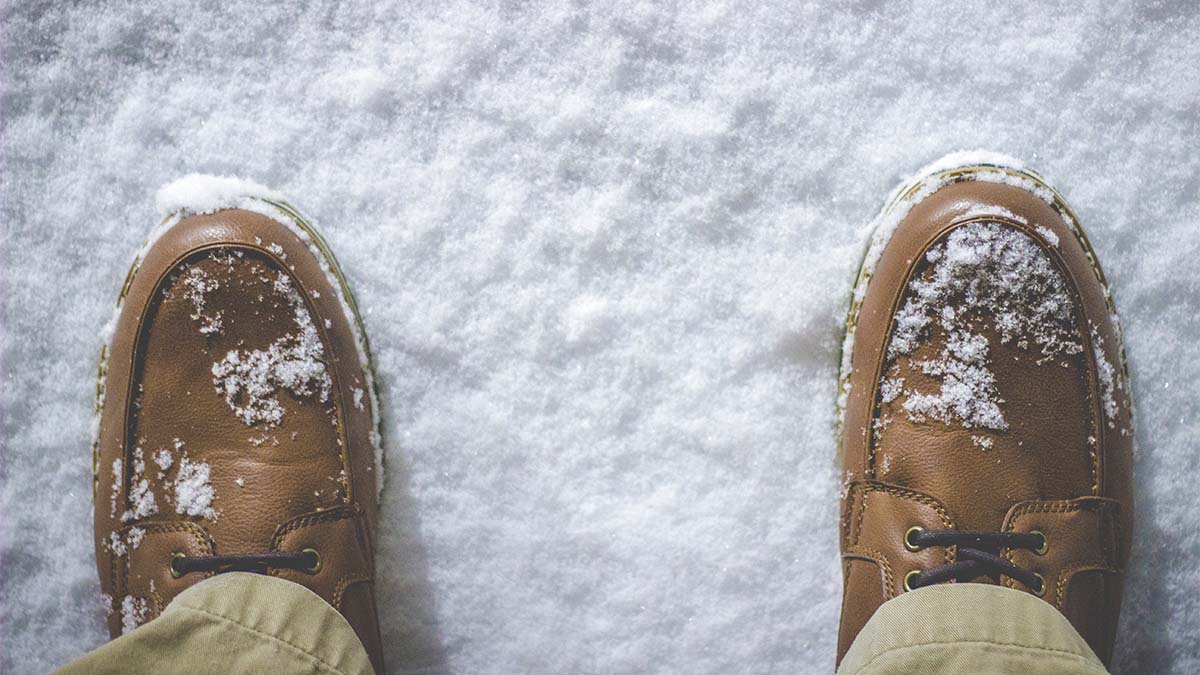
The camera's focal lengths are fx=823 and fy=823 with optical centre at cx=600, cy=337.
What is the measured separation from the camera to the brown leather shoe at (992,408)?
76cm

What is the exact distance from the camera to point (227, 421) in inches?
30.9

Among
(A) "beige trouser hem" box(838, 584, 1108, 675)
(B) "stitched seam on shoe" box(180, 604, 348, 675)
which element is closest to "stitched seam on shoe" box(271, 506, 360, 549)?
(B) "stitched seam on shoe" box(180, 604, 348, 675)

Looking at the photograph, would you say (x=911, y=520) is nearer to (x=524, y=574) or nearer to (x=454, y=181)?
(x=524, y=574)

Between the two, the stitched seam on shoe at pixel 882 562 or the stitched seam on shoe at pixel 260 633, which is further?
the stitched seam on shoe at pixel 882 562

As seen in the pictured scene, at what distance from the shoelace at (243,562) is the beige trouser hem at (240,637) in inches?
0.9

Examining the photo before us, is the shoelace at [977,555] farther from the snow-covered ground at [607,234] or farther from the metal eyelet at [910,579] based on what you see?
the snow-covered ground at [607,234]

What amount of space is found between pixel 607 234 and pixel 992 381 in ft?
1.29

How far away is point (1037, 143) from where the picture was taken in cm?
83

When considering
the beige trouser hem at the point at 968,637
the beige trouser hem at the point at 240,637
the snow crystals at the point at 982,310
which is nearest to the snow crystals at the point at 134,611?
the beige trouser hem at the point at 240,637

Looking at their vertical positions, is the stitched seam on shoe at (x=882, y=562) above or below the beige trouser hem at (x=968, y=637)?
above

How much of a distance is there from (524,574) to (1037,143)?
2.24 ft

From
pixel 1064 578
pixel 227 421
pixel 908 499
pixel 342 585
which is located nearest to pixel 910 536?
pixel 908 499

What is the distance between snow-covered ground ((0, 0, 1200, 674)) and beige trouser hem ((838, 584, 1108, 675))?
183 millimetres

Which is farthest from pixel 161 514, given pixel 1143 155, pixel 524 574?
pixel 1143 155
